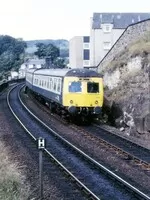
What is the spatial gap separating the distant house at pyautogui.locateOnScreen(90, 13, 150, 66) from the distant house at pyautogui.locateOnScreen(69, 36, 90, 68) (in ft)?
44.7

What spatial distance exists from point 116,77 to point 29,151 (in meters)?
15.3

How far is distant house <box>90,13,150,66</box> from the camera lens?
76625 millimetres

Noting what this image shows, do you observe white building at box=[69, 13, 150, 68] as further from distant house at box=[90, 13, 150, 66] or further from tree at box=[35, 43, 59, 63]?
tree at box=[35, 43, 59, 63]

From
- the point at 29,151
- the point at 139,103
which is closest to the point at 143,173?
the point at 29,151

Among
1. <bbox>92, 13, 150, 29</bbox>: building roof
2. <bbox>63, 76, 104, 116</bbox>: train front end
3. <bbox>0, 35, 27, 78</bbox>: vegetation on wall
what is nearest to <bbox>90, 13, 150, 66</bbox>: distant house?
<bbox>92, 13, 150, 29</bbox>: building roof

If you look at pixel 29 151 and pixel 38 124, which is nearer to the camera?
pixel 29 151

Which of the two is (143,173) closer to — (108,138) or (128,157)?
(128,157)

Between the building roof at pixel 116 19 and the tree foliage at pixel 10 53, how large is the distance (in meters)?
54.9

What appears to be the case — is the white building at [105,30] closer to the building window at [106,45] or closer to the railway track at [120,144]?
the building window at [106,45]

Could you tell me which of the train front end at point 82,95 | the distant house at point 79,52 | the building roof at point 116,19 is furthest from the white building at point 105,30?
the train front end at point 82,95

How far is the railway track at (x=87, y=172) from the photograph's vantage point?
12883mm

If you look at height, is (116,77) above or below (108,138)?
above

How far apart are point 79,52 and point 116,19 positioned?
50.9ft

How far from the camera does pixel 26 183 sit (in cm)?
1359
